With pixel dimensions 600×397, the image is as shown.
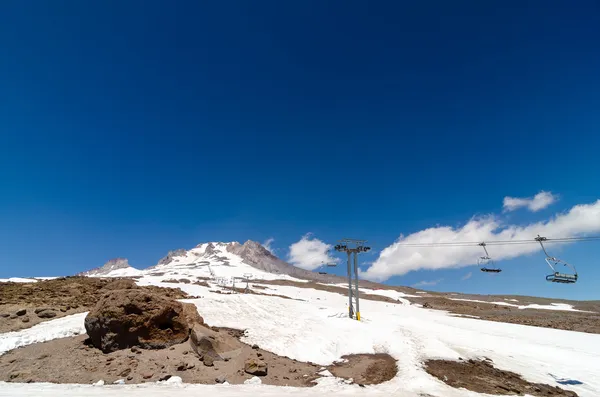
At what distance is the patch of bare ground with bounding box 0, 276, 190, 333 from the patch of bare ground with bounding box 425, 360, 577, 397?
22.8m

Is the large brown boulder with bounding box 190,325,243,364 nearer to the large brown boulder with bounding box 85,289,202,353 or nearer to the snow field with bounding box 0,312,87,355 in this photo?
the large brown boulder with bounding box 85,289,202,353

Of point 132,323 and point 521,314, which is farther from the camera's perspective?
point 521,314

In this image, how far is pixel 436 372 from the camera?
65.3 feet

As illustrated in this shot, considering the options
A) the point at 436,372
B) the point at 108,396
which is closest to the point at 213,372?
the point at 108,396

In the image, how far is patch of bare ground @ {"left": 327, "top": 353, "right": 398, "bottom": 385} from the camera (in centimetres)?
1881

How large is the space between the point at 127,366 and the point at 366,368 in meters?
14.4

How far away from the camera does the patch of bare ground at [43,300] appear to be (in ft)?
73.4

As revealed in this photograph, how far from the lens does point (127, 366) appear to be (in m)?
16.8

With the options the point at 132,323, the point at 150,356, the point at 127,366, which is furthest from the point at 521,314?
the point at 127,366

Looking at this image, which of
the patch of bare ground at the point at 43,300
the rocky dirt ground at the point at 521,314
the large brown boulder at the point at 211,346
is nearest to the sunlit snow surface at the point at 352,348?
the patch of bare ground at the point at 43,300

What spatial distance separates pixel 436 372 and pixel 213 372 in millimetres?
13770

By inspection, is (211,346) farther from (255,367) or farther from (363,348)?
(363,348)

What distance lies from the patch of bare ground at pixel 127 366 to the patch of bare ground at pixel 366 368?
2.07 m

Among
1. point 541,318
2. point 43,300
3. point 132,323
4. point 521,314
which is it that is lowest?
point 132,323
